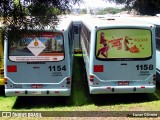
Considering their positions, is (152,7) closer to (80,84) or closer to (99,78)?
(80,84)

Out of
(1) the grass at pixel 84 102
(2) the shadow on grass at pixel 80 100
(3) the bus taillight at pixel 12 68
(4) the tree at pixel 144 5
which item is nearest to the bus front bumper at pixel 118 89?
(1) the grass at pixel 84 102

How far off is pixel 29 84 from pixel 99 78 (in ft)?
7.11

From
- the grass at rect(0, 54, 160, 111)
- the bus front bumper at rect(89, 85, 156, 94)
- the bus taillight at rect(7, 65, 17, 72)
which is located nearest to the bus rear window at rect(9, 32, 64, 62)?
→ the bus taillight at rect(7, 65, 17, 72)

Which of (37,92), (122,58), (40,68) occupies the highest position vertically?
(122,58)

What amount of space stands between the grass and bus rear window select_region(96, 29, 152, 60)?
152 centimetres

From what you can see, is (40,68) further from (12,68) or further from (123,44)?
(123,44)

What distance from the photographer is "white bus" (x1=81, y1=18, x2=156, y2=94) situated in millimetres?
10383

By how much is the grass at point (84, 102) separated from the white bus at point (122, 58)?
515mm

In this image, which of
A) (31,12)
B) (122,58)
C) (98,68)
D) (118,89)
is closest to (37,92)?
(98,68)

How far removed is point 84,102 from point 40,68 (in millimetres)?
1874

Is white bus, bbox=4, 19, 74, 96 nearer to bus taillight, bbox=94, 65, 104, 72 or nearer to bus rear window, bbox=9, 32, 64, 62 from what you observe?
bus rear window, bbox=9, 32, 64, 62

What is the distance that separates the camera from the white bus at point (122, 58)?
10.4 m

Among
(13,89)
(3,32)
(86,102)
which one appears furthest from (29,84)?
(3,32)

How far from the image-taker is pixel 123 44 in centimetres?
1045
